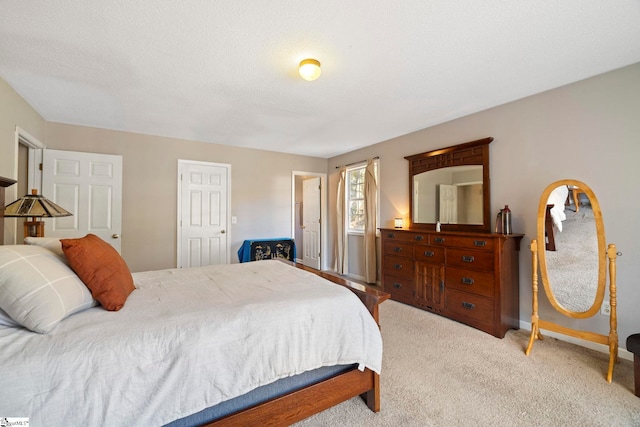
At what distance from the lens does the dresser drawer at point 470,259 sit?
8.68 feet

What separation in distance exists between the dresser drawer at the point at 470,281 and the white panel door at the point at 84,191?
434 cm

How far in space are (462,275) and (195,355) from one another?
8.82 ft

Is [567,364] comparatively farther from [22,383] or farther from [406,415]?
[22,383]

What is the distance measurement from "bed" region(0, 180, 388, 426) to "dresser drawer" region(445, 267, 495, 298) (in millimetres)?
1588

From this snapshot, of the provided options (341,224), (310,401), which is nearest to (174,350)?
(310,401)

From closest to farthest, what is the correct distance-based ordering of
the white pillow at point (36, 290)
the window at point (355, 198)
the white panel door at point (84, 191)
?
the white pillow at point (36, 290), the white panel door at point (84, 191), the window at point (355, 198)

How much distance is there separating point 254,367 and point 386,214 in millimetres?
3450

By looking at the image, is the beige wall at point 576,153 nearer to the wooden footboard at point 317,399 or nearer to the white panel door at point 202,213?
the wooden footboard at point 317,399

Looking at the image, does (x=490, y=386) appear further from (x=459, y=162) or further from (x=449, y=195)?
(x=459, y=162)

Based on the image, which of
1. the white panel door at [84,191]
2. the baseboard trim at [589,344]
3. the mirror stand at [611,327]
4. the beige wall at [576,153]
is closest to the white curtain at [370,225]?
the beige wall at [576,153]

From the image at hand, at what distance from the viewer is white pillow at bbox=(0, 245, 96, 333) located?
1038mm

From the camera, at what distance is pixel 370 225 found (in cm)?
445

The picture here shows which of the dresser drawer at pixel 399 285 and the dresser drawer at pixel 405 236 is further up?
the dresser drawer at pixel 405 236

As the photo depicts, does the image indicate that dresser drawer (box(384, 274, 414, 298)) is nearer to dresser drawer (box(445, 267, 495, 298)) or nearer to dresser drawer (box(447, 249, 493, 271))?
dresser drawer (box(445, 267, 495, 298))
